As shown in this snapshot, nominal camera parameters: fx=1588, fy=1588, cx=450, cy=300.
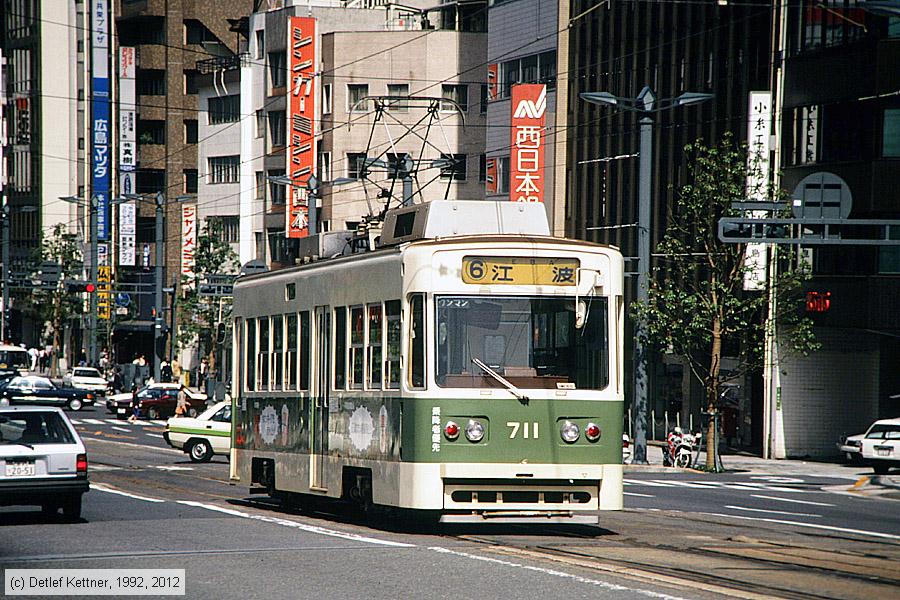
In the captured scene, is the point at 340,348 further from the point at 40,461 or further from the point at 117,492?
the point at 117,492

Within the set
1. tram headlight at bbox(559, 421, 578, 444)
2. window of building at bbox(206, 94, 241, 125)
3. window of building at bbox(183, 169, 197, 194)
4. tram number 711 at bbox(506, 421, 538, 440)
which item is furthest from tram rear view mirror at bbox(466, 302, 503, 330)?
window of building at bbox(183, 169, 197, 194)

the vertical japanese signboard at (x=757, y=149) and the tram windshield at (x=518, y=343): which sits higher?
the vertical japanese signboard at (x=757, y=149)

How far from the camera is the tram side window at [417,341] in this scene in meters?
17.2

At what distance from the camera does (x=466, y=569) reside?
45.4 ft

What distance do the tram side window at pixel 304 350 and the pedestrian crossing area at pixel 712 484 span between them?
1271cm

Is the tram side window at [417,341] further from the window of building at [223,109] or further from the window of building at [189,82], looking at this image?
the window of building at [189,82]

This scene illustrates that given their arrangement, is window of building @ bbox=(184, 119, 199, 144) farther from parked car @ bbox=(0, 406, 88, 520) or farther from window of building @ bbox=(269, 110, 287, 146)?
parked car @ bbox=(0, 406, 88, 520)

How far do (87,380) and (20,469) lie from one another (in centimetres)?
5928

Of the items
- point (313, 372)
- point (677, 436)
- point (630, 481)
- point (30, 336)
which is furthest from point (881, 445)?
point (30, 336)

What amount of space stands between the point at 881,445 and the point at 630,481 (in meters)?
9.37

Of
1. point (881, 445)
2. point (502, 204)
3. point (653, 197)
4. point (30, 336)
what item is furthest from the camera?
point (30, 336)

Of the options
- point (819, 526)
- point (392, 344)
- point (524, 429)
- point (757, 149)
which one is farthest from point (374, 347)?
point (757, 149)

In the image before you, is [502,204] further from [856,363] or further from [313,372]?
[856,363]

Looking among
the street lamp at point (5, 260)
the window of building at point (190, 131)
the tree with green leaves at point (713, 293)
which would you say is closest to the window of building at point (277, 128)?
the street lamp at point (5, 260)
